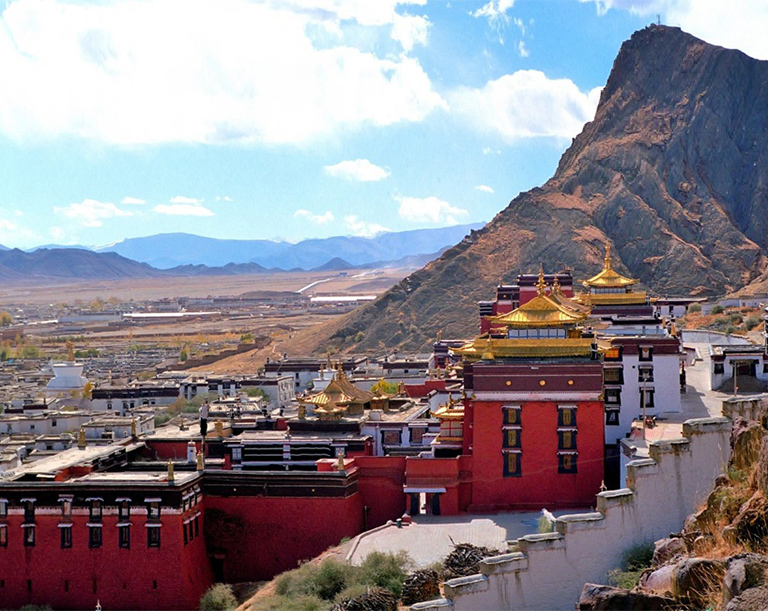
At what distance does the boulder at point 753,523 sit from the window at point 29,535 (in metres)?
24.5

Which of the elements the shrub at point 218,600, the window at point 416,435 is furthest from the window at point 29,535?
the window at point 416,435

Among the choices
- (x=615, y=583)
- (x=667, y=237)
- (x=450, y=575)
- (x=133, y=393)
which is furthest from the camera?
(x=667, y=237)

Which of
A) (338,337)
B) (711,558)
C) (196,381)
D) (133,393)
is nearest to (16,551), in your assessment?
(711,558)

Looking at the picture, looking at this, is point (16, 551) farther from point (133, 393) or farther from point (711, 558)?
point (133, 393)

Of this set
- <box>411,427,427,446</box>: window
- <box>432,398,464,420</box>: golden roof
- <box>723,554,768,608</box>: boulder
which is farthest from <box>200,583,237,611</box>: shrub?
<box>723,554,768,608</box>: boulder

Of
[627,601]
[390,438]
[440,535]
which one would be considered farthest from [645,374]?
[627,601]

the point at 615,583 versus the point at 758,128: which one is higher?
the point at 758,128

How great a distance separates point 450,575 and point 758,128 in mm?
122503

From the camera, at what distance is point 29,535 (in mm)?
35469

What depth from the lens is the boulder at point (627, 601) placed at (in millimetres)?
15594

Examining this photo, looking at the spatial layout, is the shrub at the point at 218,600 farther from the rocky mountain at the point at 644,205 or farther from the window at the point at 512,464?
the rocky mountain at the point at 644,205

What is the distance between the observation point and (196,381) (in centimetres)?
8575

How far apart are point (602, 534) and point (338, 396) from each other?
23.0 meters

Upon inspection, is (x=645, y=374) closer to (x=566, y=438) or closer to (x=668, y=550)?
(x=566, y=438)
